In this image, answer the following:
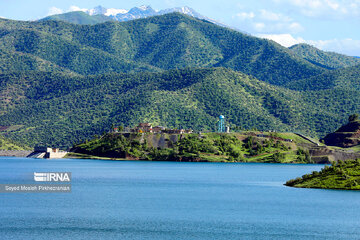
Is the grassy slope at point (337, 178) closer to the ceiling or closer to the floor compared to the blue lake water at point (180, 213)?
closer to the ceiling

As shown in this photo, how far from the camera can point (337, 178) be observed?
13888 cm

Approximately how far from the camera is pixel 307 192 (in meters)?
136

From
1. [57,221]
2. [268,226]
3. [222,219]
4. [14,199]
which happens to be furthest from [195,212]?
[14,199]

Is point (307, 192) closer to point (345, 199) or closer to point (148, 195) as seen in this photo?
point (345, 199)

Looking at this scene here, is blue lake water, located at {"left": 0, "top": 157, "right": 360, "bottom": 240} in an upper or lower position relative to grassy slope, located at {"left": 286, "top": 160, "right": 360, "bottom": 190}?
lower

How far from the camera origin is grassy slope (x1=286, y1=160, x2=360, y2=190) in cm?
13450

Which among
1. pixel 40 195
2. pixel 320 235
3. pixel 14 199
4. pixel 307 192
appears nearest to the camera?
pixel 320 235

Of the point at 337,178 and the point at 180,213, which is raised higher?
the point at 337,178

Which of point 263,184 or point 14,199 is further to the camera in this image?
point 263,184

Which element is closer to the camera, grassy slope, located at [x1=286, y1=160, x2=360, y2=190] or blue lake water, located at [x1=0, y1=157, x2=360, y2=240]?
blue lake water, located at [x1=0, y1=157, x2=360, y2=240]

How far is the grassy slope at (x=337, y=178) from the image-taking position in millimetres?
134500

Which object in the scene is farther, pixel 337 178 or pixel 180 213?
pixel 337 178

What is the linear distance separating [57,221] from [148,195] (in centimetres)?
4163

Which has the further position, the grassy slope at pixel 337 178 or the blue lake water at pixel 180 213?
the grassy slope at pixel 337 178
